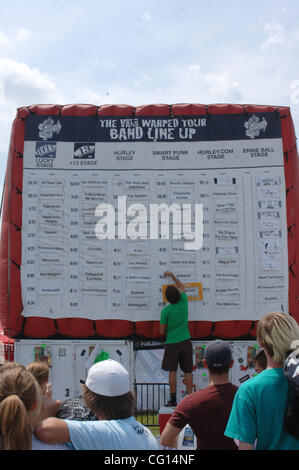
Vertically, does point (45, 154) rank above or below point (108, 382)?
above

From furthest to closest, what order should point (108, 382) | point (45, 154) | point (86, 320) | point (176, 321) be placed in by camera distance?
point (45, 154)
point (86, 320)
point (176, 321)
point (108, 382)

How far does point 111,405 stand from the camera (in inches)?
92.1

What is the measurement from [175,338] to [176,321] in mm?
248

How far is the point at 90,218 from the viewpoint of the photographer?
6.62 m

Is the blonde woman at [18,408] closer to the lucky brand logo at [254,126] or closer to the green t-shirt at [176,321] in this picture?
the green t-shirt at [176,321]

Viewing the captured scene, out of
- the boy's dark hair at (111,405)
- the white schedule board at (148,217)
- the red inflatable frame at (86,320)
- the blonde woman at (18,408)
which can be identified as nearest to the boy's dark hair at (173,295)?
the white schedule board at (148,217)

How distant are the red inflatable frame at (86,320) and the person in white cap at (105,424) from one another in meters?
Result: 4.10

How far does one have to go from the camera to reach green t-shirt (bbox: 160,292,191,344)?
6238 millimetres

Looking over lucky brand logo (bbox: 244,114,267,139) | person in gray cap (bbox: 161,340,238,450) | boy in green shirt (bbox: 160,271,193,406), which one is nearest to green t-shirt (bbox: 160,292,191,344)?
boy in green shirt (bbox: 160,271,193,406)

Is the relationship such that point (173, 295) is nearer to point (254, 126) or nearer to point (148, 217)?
point (148, 217)

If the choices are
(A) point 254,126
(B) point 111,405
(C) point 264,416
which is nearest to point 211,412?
(C) point 264,416

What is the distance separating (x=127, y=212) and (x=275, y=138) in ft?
8.11
